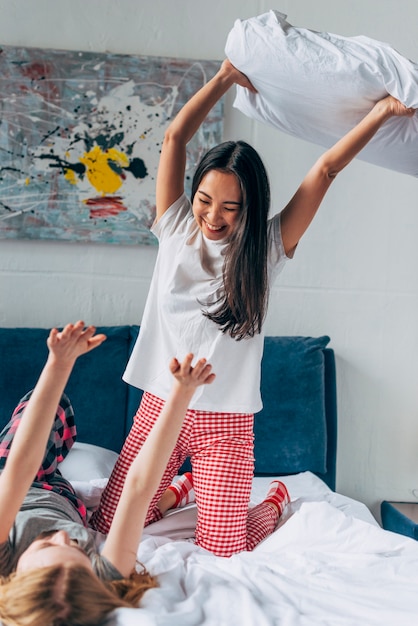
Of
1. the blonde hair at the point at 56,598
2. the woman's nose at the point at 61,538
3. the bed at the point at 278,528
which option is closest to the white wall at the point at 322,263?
the bed at the point at 278,528

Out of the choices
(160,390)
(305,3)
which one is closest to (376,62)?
(160,390)

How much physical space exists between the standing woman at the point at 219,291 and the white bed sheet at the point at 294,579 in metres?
0.19

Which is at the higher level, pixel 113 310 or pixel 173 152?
pixel 173 152

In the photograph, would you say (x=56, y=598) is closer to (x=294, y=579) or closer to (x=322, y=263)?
(x=294, y=579)

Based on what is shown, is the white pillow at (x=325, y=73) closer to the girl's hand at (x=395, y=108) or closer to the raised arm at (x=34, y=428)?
the girl's hand at (x=395, y=108)

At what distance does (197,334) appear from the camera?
2125mm

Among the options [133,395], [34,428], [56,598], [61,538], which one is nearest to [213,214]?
[34,428]

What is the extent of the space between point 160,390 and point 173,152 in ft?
2.17

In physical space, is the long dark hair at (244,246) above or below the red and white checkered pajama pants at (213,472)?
above

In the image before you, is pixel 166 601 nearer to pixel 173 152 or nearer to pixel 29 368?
pixel 173 152

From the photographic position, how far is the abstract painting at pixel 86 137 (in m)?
3.30

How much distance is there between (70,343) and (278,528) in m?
1.13

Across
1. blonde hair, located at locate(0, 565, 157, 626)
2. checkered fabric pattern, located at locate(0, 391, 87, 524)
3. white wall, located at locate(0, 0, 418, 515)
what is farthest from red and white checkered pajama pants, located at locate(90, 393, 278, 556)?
white wall, located at locate(0, 0, 418, 515)

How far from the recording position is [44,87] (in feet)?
10.8
